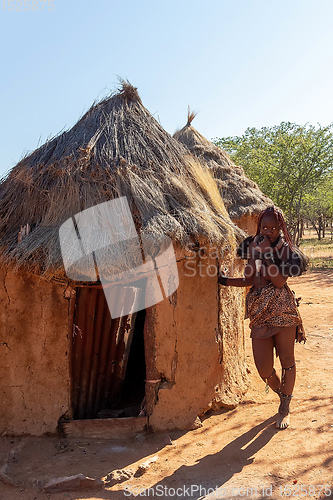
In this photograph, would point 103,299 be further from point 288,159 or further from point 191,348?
point 288,159

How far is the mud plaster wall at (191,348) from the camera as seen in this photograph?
3885 mm

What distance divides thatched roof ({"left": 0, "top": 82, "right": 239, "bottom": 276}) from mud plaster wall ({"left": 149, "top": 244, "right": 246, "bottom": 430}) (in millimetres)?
410

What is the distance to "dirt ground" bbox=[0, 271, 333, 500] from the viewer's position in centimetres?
295

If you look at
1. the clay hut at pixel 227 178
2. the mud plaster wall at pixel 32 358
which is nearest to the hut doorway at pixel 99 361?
the mud plaster wall at pixel 32 358

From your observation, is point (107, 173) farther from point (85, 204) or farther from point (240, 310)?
point (240, 310)

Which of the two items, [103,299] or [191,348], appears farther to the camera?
[103,299]

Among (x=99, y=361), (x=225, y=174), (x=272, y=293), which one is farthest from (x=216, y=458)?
(x=225, y=174)

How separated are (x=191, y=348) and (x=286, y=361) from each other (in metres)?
0.90

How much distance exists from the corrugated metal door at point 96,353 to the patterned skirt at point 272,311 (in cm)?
173

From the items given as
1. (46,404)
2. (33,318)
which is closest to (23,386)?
(46,404)

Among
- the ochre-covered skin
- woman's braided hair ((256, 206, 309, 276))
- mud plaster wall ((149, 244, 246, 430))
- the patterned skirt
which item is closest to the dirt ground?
mud plaster wall ((149, 244, 246, 430))

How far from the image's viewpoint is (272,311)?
3.44 metres

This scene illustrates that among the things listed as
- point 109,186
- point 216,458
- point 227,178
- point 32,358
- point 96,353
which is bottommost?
point 216,458

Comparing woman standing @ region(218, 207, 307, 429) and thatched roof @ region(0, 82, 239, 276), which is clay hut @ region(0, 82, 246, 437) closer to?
thatched roof @ region(0, 82, 239, 276)
